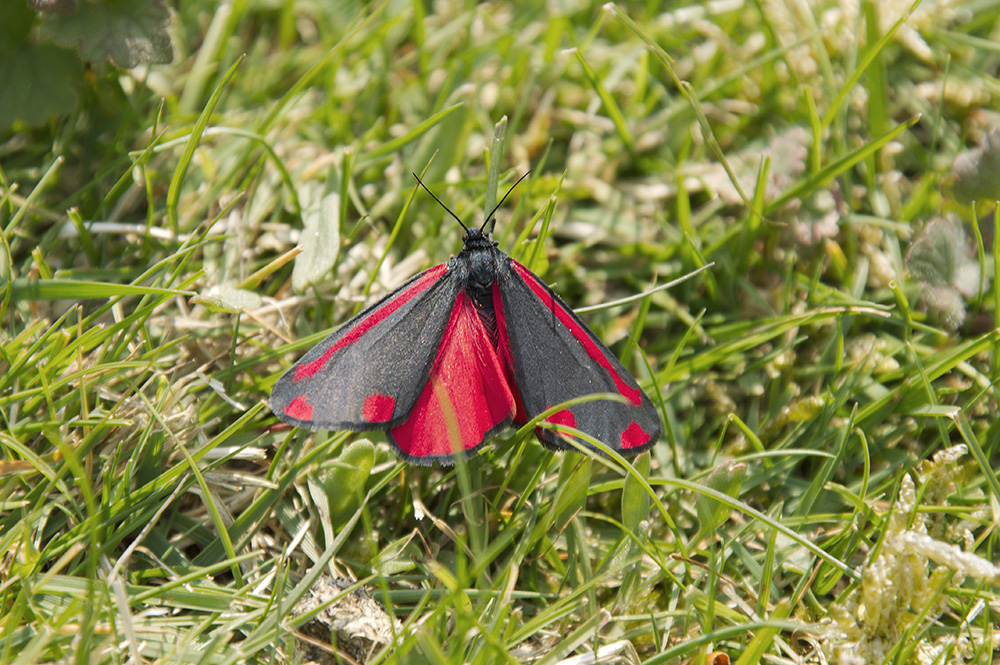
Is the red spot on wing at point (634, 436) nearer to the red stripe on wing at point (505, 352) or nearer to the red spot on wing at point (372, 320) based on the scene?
the red stripe on wing at point (505, 352)

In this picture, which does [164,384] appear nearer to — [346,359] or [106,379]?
[106,379]

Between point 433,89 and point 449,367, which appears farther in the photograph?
point 433,89

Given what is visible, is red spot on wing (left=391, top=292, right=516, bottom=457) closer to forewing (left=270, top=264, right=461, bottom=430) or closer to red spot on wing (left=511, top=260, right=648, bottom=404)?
forewing (left=270, top=264, right=461, bottom=430)

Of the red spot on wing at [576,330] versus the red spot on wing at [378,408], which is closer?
the red spot on wing at [378,408]

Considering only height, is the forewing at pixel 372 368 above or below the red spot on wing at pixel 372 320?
below

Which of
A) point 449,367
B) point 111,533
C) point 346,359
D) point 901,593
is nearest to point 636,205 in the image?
point 449,367

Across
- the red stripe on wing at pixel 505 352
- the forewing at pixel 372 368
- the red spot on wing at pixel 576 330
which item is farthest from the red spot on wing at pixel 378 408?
the red spot on wing at pixel 576 330
